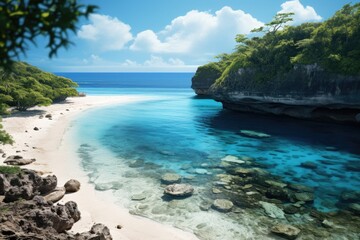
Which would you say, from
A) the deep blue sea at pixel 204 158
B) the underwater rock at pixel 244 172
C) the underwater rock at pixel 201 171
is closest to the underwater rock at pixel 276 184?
the deep blue sea at pixel 204 158

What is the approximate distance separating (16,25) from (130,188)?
12490 millimetres

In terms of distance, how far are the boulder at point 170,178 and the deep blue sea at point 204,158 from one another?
0.47 metres

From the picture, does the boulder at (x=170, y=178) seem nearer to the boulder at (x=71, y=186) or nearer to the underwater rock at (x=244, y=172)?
the underwater rock at (x=244, y=172)

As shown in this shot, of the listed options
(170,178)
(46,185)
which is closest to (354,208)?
(170,178)

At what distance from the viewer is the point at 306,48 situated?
3119 centimetres

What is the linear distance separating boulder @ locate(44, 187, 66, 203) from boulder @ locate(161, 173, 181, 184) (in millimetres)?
5674

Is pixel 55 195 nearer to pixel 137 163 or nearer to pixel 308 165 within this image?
pixel 137 163

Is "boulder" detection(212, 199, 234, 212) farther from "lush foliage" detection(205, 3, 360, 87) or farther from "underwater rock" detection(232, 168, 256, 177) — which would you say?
"lush foliage" detection(205, 3, 360, 87)

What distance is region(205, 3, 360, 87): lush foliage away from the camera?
27938 mm

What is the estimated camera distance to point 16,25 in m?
3.96

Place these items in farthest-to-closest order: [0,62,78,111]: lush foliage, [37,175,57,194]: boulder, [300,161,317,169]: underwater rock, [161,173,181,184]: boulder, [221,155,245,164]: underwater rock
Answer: [0,62,78,111]: lush foliage → [221,155,245,164]: underwater rock → [300,161,317,169]: underwater rock → [161,173,181,184]: boulder → [37,175,57,194]: boulder

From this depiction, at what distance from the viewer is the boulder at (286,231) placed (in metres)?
10.6

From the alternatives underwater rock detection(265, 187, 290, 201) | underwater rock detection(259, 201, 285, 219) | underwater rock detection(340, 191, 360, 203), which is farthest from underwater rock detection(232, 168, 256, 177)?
underwater rock detection(340, 191, 360, 203)

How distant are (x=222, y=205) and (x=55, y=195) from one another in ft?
27.0
